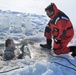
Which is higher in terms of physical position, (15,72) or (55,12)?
(55,12)

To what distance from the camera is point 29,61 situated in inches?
206

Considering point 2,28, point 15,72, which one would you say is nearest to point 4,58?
point 15,72

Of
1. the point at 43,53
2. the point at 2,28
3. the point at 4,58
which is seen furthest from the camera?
the point at 2,28

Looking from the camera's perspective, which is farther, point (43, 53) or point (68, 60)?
point (43, 53)

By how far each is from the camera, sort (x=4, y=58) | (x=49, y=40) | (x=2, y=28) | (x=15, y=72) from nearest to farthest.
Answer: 1. (x=15, y=72)
2. (x=4, y=58)
3. (x=49, y=40)
4. (x=2, y=28)

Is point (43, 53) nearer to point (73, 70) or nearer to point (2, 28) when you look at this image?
point (73, 70)

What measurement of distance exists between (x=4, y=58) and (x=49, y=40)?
139cm

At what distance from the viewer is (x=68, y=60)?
5.51m

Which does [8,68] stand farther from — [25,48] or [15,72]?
[25,48]

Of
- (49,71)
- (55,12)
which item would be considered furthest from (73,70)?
(55,12)

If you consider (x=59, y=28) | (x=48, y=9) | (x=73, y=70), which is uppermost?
(x=48, y=9)

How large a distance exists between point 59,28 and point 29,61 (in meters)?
1.09

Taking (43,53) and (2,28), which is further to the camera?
(2,28)

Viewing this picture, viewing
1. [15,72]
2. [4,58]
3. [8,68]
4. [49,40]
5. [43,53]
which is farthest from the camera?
[49,40]
